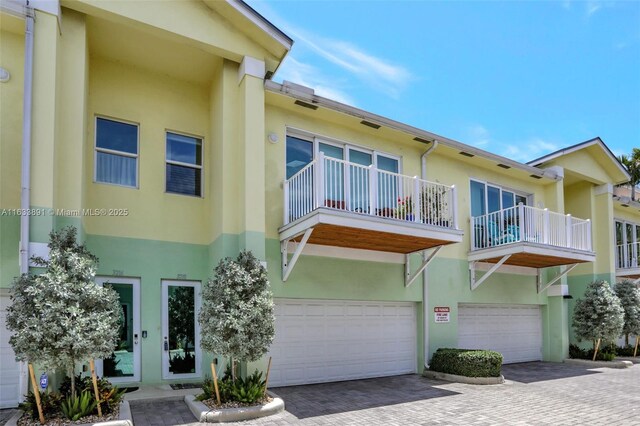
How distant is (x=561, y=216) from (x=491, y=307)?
11.6ft

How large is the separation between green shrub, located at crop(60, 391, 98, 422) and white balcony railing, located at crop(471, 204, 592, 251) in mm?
10700

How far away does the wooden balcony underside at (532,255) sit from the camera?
12.8 metres

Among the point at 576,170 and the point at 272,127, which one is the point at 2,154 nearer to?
the point at 272,127

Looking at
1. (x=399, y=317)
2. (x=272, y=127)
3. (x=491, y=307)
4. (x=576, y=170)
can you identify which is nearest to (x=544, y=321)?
(x=491, y=307)

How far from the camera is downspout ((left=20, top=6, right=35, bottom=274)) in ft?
24.4

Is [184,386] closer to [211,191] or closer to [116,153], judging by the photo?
[211,191]

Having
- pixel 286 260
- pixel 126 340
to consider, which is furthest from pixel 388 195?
pixel 126 340

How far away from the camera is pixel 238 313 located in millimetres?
8062

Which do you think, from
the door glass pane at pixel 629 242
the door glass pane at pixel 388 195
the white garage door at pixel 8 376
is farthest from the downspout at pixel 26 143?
the door glass pane at pixel 629 242

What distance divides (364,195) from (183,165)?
4.25 metres

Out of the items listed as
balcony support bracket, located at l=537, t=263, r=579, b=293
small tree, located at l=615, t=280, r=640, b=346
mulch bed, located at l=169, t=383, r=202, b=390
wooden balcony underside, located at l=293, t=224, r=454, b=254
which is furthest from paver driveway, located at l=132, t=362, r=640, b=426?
small tree, located at l=615, t=280, r=640, b=346

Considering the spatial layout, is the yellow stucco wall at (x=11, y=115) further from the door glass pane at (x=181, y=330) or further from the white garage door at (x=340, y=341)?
the white garage door at (x=340, y=341)

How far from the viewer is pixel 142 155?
10.3 meters

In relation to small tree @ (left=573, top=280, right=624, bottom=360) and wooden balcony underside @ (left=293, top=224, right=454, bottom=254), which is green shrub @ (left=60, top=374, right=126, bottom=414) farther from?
small tree @ (left=573, top=280, right=624, bottom=360)
